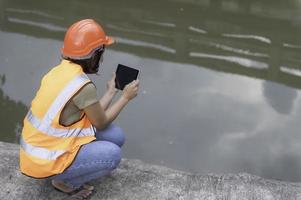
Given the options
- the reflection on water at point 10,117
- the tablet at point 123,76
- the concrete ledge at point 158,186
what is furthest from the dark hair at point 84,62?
the reflection on water at point 10,117

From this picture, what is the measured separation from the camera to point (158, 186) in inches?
120

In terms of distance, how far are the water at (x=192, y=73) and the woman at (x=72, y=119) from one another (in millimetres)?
1748

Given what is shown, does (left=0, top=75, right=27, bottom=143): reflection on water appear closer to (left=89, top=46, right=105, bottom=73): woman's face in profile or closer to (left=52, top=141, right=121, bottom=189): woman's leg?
(left=52, top=141, right=121, bottom=189): woman's leg

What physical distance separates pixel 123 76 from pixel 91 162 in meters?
0.50

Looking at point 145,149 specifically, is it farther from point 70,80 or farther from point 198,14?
point 198,14

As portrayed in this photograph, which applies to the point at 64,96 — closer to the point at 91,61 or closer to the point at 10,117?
the point at 91,61

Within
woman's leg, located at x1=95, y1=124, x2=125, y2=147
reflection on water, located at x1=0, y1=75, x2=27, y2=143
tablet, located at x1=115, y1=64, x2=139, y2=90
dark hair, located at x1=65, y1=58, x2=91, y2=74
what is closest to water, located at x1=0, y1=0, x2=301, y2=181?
reflection on water, located at x1=0, y1=75, x2=27, y2=143

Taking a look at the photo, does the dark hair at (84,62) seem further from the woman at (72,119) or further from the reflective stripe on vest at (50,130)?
the reflective stripe on vest at (50,130)

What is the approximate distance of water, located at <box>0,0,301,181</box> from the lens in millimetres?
4586

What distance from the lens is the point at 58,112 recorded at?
2557mm

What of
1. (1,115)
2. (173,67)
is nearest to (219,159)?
(173,67)

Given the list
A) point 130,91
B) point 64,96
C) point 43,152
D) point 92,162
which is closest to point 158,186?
point 92,162

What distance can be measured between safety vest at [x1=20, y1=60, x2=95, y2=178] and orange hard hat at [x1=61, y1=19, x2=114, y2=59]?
72 millimetres

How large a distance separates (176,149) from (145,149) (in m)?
Result: 0.27
